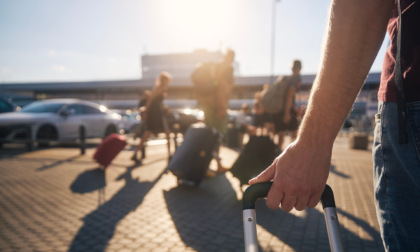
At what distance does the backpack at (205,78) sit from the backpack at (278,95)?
1.86m

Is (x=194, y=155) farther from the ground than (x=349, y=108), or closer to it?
closer to it

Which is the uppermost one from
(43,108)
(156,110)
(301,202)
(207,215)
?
(301,202)

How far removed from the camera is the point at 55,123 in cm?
978

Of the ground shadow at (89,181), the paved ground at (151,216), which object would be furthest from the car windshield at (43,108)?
the ground shadow at (89,181)

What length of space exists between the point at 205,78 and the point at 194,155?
1.63 meters

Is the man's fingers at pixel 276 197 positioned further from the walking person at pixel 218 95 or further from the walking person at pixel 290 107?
the walking person at pixel 290 107

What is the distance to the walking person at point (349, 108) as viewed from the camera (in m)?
0.95

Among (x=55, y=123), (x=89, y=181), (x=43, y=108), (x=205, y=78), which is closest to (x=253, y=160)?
(x=205, y=78)

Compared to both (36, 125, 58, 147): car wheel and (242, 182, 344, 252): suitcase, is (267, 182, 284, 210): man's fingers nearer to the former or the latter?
(242, 182, 344, 252): suitcase

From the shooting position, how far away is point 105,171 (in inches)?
244

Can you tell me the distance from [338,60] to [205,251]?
2.27 meters

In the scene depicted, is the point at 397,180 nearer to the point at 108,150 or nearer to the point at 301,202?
the point at 301,202

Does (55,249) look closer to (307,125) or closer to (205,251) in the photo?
(205,251)

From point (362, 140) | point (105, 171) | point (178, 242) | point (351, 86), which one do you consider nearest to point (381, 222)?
point (351, 86)
